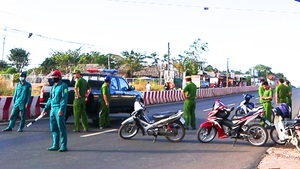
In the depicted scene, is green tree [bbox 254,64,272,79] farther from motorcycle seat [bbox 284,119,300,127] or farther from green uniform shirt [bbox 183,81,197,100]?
motorcycle seat [bbox 284,119,300,127]

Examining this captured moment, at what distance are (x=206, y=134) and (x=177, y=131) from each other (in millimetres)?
793

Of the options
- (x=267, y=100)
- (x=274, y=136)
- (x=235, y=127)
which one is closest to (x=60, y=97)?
(x=235, y=127)

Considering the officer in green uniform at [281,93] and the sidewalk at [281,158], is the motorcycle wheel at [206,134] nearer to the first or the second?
the sidewalk at [281,158]

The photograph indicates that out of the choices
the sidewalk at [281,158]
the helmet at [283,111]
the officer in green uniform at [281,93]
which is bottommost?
→ the sidewalk at [281,158]

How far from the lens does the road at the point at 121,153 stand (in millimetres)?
7965

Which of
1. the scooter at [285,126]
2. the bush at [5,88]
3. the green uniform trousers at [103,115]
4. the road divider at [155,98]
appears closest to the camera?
the scooter at [285,126]

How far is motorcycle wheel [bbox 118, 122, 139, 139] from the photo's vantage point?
11.3 m

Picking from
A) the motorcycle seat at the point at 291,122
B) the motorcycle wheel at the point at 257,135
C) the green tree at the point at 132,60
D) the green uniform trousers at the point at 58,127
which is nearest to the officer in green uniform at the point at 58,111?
the green uniform trousers at the point at 58,127

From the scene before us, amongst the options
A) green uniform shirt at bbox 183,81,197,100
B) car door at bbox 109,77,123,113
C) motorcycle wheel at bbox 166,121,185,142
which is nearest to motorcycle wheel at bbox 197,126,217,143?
motorcycle wheel at bbox 166,121,185,142

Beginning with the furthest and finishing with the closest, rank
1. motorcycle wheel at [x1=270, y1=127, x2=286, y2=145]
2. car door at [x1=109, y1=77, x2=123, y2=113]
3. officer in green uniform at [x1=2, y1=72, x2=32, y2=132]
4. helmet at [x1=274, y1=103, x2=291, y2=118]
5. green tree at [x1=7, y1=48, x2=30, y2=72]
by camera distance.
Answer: green tree at [x1=7, y1=48, x2=30, y2=72]
car door at [x1=109, y1=77, x2=123, y2=113]
officer in green uniform at [x1=2, y1=72, x2=32, y2=132]
motorcycle wheel at [x1=270, y1=127, x2=286, y2=145]
helmet at [x1=274, y1=103, x2=291, y2=118]

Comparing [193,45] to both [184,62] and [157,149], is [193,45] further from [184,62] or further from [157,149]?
[157,149]

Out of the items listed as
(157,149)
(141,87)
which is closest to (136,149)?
(157,149)

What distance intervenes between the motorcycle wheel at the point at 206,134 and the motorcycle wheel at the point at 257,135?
944 mm

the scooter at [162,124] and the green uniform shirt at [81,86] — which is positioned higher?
the green uniform shirt at [81,86]
